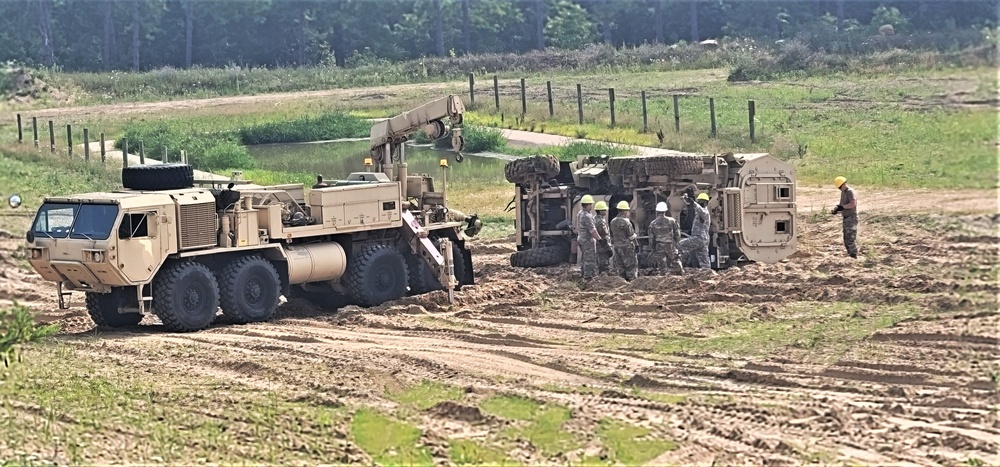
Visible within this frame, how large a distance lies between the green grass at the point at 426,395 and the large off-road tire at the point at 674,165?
26.8ft

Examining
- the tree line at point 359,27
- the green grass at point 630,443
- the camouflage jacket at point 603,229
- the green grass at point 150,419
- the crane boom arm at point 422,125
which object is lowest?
the green grass at point 630,443

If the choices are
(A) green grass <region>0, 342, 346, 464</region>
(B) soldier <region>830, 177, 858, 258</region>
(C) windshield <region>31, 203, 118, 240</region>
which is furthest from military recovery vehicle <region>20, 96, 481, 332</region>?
(B) soldier <region>830, 177, 858, 258</region>

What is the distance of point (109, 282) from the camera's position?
18.6 meters

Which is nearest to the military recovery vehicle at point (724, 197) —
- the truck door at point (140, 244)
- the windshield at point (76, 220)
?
the truck door at point (140, 244)

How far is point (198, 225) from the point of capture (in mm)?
19234

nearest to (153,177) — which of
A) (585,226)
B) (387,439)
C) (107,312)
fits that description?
(107,312)

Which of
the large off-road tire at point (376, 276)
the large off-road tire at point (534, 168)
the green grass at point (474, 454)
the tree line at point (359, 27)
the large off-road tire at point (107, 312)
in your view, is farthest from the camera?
the tree line at point (359, 27)

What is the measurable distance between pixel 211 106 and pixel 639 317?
109 feet

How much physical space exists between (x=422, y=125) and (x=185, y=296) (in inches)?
198

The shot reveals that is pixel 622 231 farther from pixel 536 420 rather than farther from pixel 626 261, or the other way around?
pixel 536 420

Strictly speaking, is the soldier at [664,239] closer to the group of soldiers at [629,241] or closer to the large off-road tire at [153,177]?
the group of soldiers at [629,241]

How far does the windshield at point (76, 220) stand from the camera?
18.5 m

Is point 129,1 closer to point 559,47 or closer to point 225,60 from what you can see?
point 225,60

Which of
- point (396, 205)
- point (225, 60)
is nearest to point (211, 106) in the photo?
point (225, 60)
